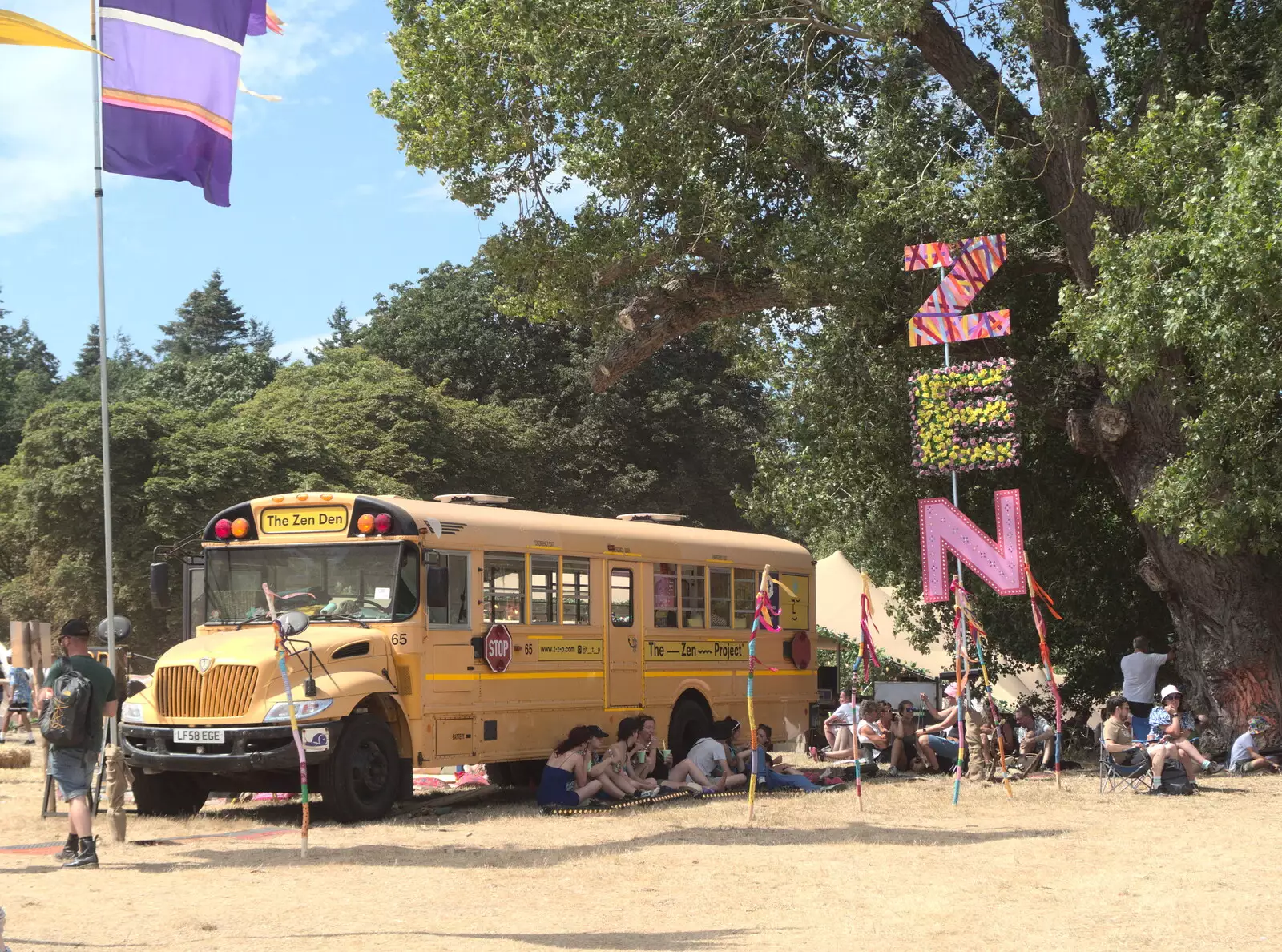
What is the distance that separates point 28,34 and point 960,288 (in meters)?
13.0

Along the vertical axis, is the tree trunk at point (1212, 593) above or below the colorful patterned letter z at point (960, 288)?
below

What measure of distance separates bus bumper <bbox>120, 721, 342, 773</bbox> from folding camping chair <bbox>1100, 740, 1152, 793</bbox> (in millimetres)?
8377

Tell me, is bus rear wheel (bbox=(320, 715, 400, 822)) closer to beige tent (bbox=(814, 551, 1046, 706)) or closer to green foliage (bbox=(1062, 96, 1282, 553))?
green foliage (bbox=(1062, 96, 1282, 553))

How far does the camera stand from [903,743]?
64.7 ft

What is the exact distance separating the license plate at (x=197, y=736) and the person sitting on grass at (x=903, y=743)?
9448 mm

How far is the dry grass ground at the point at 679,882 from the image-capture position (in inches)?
321

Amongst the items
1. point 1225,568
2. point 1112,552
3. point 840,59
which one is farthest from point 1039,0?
point 1112,552

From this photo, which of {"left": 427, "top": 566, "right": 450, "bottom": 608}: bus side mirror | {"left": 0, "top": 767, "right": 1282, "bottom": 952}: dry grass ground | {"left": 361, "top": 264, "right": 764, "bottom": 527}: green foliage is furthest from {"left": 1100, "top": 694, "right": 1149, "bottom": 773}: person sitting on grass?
{"left": 361, "top": 264, "right": 764, "bottom": 527}: green foliage

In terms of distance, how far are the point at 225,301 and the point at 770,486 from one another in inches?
3354

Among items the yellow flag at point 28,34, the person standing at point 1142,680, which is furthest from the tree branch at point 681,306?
the yellow flag at point 28,34

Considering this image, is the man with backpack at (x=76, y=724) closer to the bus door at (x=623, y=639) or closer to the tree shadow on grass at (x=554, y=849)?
the tree shadow on grass at (x=554, y=849)

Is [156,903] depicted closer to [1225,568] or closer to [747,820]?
[747,820]

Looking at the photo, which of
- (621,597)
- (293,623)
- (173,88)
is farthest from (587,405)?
(293,623)

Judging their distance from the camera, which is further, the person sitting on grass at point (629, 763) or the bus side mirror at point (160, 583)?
the person sitting on grass at point (629, 763)
